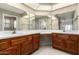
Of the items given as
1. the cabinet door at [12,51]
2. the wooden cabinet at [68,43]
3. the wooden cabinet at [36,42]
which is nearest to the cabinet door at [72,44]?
the wooden cabinet at [68,43]

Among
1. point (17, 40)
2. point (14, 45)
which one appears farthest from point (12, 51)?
point (17, 40)

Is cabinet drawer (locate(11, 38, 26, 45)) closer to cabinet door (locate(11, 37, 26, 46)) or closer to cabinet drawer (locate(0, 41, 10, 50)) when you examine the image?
cabinet door (locate(11, 37, 26, 46))

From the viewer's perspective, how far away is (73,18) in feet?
5.17

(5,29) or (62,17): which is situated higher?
(62,17)

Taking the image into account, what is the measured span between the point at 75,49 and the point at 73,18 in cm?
96

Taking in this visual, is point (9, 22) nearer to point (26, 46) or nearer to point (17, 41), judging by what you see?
point (17, 41)

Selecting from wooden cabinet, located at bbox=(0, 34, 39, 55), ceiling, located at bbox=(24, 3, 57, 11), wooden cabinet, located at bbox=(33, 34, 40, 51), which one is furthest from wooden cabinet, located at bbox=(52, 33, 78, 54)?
ceiling, located at bbox=(24, 3, 57, 11)

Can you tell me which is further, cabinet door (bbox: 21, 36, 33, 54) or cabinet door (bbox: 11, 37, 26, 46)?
cabinet door (bbox: 21, 36, 33, 54)

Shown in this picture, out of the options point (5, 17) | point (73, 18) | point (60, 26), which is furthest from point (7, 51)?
point (73, 18)

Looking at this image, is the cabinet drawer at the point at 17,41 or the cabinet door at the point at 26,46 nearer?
the cabinet drawer at the point at 17,41

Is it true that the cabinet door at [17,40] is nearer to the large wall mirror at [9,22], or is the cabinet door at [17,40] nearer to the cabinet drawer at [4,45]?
the cabinet drawer at [4,45]

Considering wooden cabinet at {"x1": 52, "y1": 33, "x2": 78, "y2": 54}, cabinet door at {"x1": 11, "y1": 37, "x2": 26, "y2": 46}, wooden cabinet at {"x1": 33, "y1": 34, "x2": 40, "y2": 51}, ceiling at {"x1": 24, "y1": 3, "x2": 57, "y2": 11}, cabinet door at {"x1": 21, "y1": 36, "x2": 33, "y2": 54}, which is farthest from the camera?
wooden cabinet at {"x1": 52, "y1": 33, "x2": 78, "y2": 54}

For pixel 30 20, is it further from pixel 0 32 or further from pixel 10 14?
pixel 0 32
